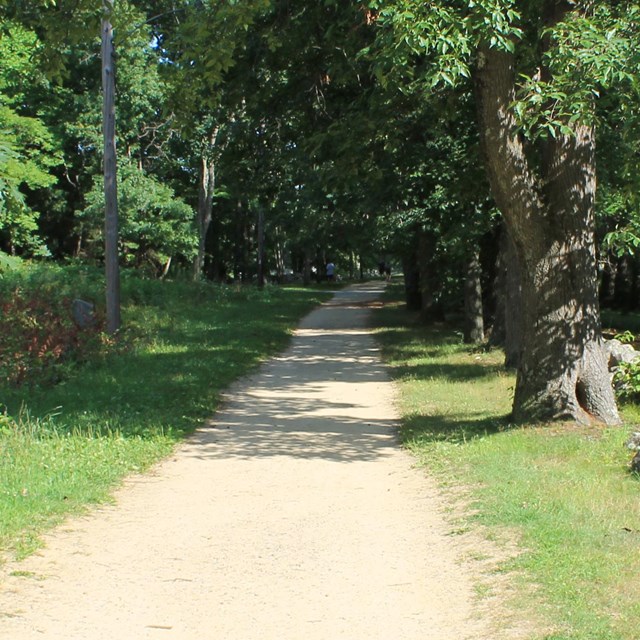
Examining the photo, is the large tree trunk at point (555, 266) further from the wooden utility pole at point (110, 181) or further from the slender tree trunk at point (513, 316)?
the wooden utility pole at point (110, 181)

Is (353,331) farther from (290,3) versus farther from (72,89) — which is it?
(72,89)

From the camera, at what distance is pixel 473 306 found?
2211 cm

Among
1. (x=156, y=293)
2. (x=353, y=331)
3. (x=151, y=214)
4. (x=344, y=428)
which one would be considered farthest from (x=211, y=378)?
(x=151, y=214)

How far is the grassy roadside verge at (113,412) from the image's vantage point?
752cm

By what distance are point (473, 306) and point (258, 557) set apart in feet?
54.1

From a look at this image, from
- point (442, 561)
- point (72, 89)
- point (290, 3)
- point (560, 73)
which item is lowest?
point (442, 561)

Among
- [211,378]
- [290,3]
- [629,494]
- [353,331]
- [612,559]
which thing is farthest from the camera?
[353,331]

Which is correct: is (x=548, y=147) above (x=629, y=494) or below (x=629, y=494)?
above

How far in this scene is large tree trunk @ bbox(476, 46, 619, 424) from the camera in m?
10.2

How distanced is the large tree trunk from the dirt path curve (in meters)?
1.94

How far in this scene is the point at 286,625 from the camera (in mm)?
5031

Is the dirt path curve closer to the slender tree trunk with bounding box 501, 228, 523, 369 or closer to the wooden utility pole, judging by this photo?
the slender tree trunk with bounding box 501, 228, 523, 369

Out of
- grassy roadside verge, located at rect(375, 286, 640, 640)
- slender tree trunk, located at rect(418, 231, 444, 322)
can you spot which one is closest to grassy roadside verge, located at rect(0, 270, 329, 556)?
grassy roadside verge, located at rect(375, 286, 640, 640)

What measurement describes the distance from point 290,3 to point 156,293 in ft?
61.2
